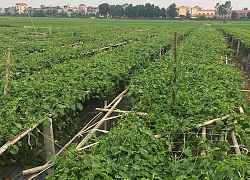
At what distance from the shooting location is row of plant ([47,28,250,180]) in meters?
3.32

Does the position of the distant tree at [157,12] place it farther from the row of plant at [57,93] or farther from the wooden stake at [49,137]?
the wooden stake at [49,137]

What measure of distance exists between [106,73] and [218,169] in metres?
5.53

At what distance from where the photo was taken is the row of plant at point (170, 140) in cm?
332

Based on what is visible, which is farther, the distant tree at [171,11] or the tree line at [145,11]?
the distant tree at [171,11]

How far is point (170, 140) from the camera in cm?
441

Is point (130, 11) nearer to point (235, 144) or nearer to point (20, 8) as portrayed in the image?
point (20, 8)

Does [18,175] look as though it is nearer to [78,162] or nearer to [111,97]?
[78,162]

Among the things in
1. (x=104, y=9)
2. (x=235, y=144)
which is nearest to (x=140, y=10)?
(x=104, y=9)

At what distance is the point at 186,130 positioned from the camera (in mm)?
4555

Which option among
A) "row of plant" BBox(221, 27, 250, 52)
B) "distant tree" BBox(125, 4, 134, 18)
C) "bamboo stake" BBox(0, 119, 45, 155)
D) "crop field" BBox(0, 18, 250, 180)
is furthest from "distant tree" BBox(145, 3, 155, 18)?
"bamboo stake" BBox(0, 119, 45, 155)

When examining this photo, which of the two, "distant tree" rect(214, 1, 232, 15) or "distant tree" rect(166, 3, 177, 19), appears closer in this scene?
"distant tree" rect(166, 3, 177, 19)

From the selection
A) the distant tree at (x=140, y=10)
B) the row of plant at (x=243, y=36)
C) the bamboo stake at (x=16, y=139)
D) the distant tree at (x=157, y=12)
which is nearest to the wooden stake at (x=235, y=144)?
the bamboo stake at (x=16, y=139)

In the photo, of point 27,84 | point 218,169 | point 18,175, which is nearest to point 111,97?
point 27,84

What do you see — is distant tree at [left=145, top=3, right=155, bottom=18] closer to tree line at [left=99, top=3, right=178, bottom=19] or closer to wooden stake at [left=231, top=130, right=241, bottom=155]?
tree line at [left=99, top=3, right=178, bottom=19]
